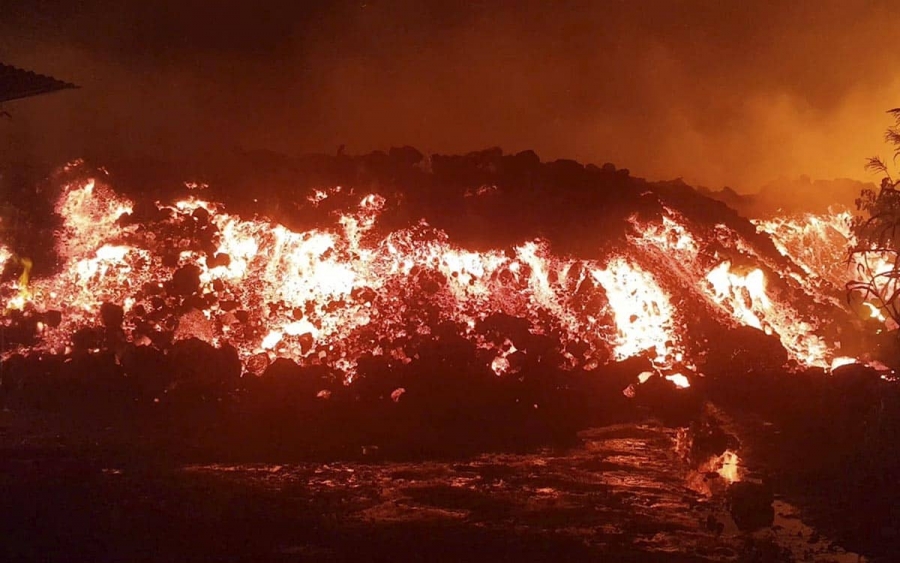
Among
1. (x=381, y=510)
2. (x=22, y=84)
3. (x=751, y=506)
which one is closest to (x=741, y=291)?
(x=751, y=506)

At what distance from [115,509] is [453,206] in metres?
15.8

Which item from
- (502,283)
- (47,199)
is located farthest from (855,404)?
(47,199)

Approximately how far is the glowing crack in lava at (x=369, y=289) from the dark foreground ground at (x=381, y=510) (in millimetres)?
6234

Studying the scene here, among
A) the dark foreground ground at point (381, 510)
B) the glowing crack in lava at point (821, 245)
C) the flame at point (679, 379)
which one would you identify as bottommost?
the dark foreground ground at point (381, 510)

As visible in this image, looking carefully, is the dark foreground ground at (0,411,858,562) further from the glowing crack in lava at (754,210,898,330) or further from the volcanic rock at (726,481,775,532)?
the glowing crack in lava at (754,210,898,330)

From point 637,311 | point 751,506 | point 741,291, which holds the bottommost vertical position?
point 751,506

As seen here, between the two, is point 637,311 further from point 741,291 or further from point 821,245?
point 821,245

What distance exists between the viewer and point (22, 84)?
16.3 metres

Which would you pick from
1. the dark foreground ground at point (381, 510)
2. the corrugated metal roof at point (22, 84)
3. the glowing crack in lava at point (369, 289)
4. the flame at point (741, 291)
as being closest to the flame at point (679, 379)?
the glowing crack in lava at point (369, 289)

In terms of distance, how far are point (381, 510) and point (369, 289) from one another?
37.2ft

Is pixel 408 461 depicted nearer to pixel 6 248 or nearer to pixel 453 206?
pixel 453 206

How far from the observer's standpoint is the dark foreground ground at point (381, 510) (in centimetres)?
1193

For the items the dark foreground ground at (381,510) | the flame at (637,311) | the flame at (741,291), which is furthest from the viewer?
the flame at (741,291)

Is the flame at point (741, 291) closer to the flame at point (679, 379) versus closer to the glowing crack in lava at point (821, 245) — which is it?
the flame at point (679, 379)
